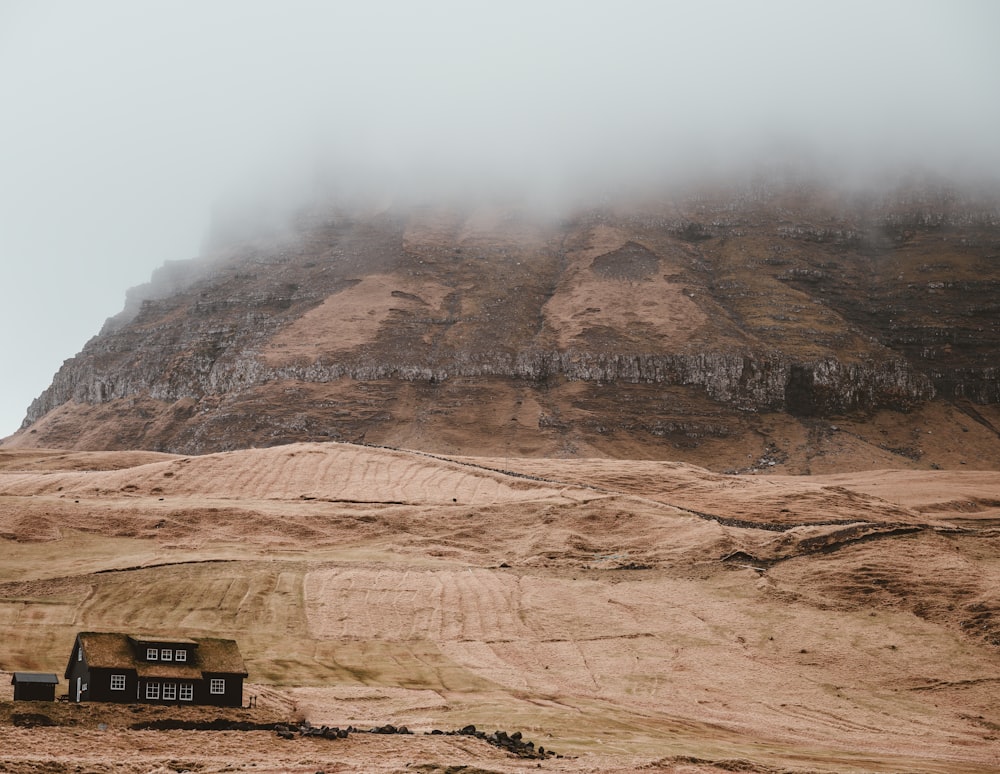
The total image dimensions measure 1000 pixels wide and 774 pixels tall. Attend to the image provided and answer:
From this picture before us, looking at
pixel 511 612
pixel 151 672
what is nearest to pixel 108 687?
pixel 151 672

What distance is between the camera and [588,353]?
152 meters

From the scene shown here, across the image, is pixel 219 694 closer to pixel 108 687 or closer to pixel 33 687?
pixel 108 687

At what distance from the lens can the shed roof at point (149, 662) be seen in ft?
125

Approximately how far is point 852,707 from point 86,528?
47803 millimetres

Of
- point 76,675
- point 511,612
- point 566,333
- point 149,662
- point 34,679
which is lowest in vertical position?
point 76,675

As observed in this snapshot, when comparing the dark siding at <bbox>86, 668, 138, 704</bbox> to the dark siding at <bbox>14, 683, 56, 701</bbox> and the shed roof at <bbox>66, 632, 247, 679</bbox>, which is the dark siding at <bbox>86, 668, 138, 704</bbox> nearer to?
the shed roof at <bbox>66, 632, 247, 679</bbox>

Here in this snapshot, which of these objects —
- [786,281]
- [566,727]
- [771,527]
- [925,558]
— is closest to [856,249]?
[786,281]

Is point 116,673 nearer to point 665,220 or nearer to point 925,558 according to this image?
point 925,558

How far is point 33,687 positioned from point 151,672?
375 cm

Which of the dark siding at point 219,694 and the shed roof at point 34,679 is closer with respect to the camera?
the shed roof at point 34,679

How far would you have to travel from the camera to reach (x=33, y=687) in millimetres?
37000

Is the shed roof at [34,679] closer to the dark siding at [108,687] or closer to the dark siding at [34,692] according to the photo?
the dark siding at [34,692]

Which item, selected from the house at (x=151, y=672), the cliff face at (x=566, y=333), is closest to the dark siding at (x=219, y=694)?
the house at (x=151, y=672)

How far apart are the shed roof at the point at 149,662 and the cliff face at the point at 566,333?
93.9m
